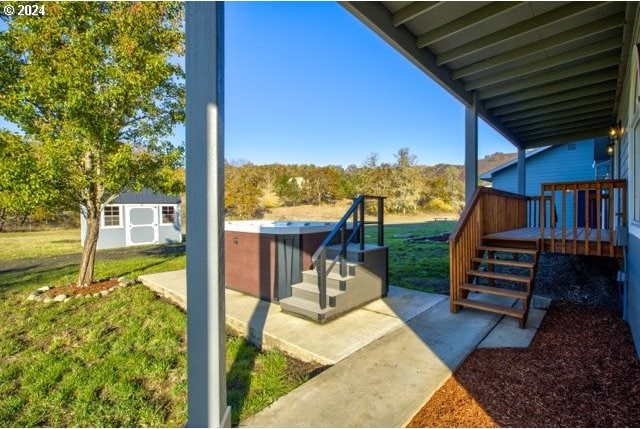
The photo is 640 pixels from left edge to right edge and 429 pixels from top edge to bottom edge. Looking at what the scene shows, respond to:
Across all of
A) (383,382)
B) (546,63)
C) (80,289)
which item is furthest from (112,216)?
(546,63)

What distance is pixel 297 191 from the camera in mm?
26641

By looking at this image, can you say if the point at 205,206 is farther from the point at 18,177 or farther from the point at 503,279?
the point at 18,177

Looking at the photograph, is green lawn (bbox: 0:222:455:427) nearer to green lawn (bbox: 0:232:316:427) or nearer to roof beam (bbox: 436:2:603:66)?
green lawn (bbox: 0:232:316:427)

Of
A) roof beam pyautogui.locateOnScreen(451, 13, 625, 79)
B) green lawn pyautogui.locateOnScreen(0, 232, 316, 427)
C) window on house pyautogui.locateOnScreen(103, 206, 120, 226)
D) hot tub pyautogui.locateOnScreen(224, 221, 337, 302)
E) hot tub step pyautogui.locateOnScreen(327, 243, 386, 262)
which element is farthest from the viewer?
window on house pyautogui.locateOnScreen(103, 206, 120, 226)

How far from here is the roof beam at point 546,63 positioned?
3.76 meters

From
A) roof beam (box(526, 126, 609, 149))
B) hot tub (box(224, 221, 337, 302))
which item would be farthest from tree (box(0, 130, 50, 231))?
roof beam (box(526, 126, 609, 149))

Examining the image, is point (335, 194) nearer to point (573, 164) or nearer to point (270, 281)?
point (573, 164)

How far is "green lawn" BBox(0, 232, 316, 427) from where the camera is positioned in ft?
7.83

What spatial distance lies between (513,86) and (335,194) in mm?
23253

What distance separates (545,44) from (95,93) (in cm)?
641

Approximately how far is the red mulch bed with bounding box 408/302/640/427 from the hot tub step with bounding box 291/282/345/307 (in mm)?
1637

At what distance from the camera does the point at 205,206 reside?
67.9 inches

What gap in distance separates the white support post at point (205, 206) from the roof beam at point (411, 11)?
89.9 inches

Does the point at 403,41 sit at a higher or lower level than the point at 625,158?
higher
